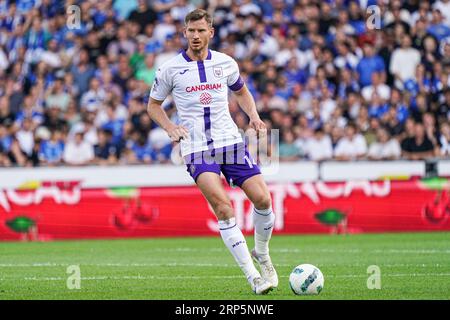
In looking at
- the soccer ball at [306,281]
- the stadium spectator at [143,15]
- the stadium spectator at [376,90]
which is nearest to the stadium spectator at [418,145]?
the stadium spectator at [376,90]

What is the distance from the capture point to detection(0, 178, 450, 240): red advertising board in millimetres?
18188

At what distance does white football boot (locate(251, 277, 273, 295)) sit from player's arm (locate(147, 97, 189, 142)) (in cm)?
148

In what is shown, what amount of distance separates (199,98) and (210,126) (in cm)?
29

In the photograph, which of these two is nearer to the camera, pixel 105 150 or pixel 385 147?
pixel 385 147

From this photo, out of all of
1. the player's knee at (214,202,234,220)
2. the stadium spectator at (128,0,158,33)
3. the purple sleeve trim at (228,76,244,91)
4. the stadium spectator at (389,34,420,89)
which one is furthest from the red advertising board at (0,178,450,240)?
the player's knee at (214,202,234,220)

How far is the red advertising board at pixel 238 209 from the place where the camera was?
18188mm

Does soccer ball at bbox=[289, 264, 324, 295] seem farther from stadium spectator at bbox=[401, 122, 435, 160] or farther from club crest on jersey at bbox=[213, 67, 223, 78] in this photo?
stadium spectator at bbox=[401, 122, 435, 160]

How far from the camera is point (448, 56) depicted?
69.0 feet

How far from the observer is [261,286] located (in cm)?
991

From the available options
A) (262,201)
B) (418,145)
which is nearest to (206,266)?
(262,201)

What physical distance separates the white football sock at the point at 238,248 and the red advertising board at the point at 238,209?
26.0 feet

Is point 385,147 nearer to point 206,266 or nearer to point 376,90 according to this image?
point 376,90
